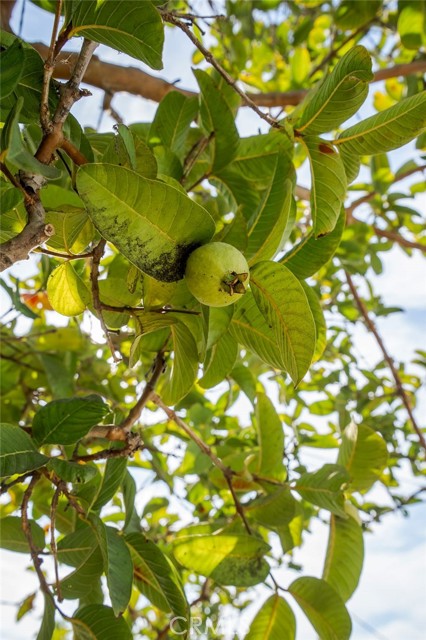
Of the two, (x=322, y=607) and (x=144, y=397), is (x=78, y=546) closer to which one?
(x=144, y=397)

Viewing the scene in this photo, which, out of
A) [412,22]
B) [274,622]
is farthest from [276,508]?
[412,22]

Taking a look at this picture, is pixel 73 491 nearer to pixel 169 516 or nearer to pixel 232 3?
pixel 169 516

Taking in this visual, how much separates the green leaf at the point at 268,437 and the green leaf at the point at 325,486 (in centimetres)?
9

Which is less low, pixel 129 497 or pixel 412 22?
pixel 412 22

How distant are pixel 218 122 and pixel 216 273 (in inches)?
19.4

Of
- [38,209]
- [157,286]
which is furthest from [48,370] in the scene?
[38,209]

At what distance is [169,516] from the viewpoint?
228cm

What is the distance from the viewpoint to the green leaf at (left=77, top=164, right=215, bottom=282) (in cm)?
61

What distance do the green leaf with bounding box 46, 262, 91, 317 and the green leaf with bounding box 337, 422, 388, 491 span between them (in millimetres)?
679

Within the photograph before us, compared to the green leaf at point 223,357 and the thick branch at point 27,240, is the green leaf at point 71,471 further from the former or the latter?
the thick branch at point 27,240

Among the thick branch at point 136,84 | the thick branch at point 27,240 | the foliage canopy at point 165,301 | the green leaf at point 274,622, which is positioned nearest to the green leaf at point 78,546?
the foliage canopy at point 165,301

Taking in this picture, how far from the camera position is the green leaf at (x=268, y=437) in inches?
50.1

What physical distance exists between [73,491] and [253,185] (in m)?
0.62

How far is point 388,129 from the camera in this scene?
81 centimetres
